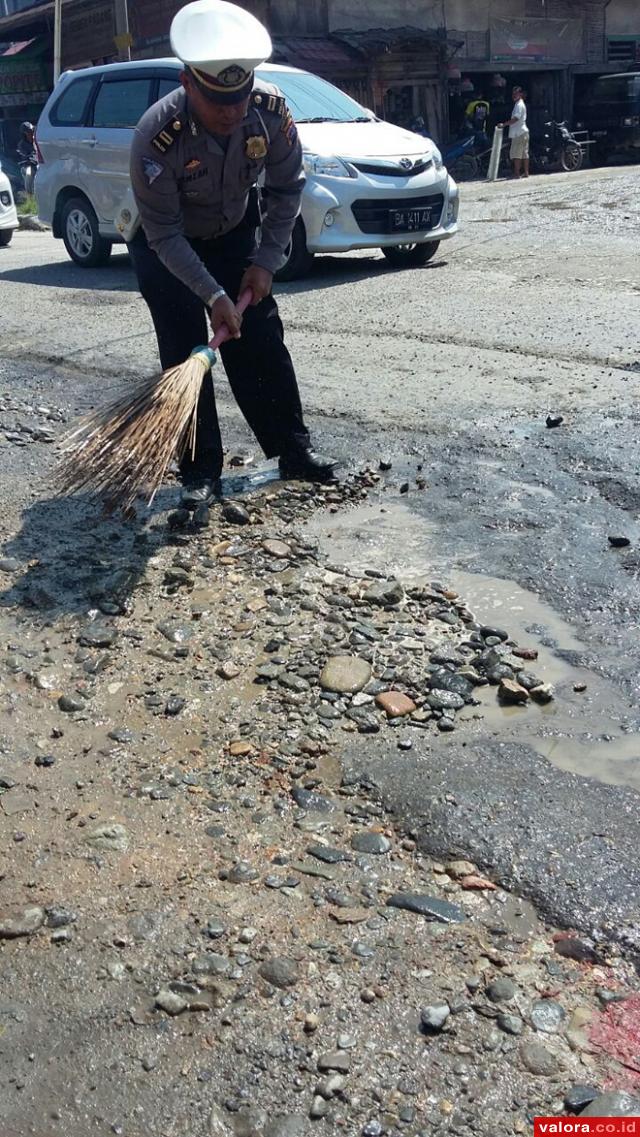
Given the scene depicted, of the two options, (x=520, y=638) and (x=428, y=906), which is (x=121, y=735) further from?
(x=520, y=638)

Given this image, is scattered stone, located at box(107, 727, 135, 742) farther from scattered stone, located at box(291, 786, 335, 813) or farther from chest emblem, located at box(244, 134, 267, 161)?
chest emblem, located at box(244, 134, 267, 161)

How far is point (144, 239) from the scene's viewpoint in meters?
4.52

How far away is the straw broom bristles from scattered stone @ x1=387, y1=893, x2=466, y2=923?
7.22 ft

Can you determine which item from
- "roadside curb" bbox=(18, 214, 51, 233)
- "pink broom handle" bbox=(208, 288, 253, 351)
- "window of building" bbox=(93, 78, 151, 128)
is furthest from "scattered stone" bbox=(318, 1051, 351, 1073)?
"roadside curb" bbox=(18, 214, 51, 233)

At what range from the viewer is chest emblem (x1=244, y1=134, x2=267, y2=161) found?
13.3 feet

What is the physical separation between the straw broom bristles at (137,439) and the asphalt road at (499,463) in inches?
19.2

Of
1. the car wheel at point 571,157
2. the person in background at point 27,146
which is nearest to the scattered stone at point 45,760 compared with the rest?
the car wheel at point 571,157

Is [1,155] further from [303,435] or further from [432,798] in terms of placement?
[432,798]

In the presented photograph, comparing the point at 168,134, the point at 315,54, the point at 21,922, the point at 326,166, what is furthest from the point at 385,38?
the point at 21,922

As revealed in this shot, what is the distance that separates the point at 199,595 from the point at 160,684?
58 cm

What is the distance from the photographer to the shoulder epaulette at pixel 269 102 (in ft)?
13.4

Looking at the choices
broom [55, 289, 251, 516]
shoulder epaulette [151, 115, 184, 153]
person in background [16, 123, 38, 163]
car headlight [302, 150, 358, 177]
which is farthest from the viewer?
person in background [16, 123, 38, 163]

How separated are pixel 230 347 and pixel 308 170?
15.9 ft

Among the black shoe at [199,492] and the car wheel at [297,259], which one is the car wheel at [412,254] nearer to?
the car wheel at [297,259]
